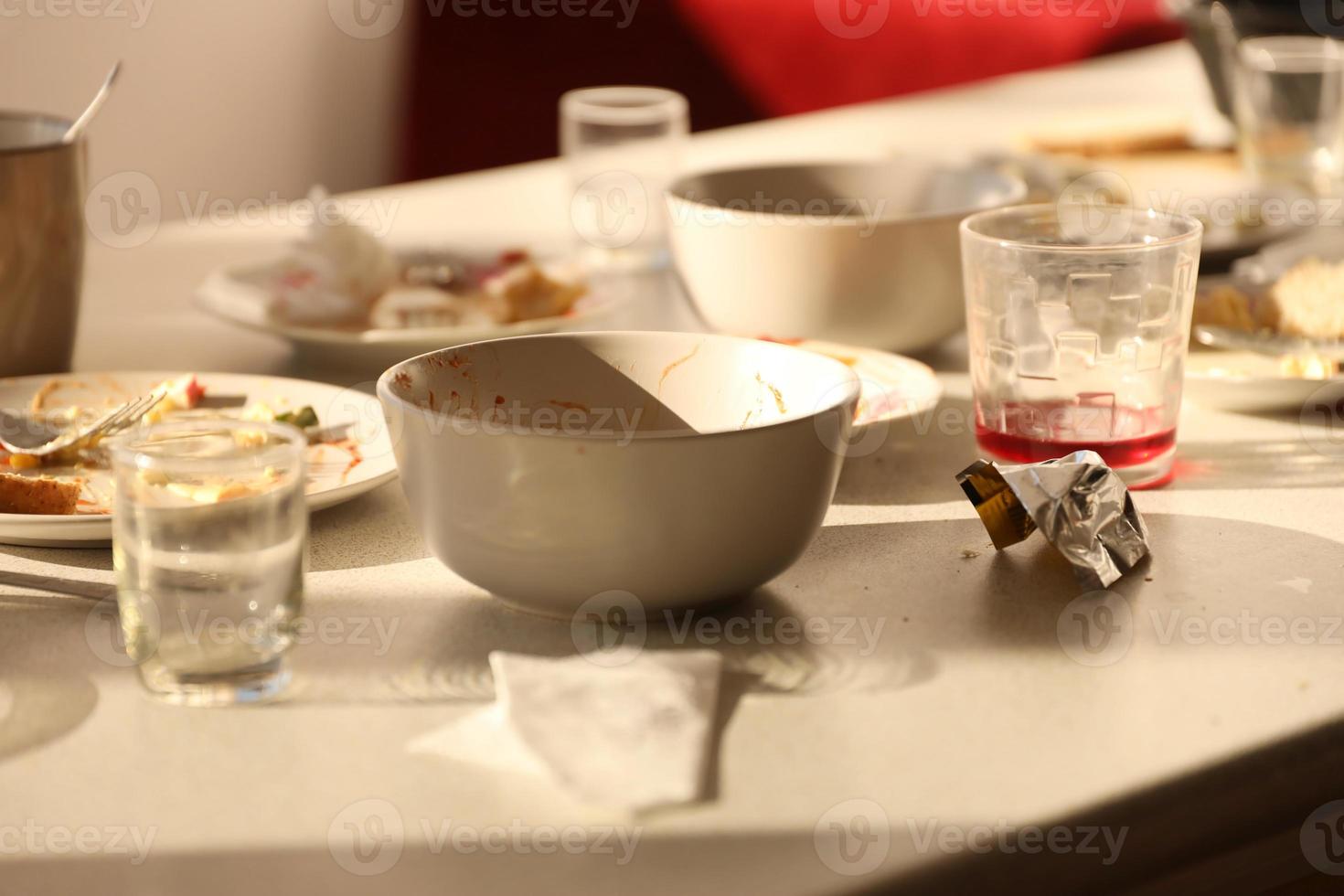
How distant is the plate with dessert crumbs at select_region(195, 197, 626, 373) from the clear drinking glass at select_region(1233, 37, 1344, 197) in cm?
76

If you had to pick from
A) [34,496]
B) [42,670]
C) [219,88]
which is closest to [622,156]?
[34,496]

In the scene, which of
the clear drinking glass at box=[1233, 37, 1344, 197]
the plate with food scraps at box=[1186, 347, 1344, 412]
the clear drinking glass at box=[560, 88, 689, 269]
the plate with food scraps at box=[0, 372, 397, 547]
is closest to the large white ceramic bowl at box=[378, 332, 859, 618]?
the plate with food scraps at box=[0, 372, 397, 547]

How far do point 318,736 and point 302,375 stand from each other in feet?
1.80

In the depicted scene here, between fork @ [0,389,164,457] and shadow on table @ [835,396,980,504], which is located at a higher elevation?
fork @ [0,389,164,457]

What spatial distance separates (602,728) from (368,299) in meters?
0.67

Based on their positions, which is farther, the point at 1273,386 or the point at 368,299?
the point at 368,299

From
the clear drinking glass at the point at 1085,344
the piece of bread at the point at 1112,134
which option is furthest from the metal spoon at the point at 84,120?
the piece of bread at the point at 1112,134

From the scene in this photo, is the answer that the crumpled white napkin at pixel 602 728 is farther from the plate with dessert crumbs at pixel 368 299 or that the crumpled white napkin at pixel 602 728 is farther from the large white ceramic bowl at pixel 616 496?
the plate with dessert crumbs at pixel 368 299

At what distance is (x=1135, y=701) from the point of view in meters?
0.61

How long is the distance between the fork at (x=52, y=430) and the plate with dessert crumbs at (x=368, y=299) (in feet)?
0.66

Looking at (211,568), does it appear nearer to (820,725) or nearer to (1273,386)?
(820,725)

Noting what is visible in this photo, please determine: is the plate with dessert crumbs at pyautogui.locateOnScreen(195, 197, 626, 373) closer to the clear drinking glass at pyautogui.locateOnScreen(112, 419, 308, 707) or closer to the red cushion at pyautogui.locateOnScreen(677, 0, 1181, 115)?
the clear drinking glass at pyautogui.locateOnScreen(112, 419, 308, 707)

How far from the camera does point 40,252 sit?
3.23 feet

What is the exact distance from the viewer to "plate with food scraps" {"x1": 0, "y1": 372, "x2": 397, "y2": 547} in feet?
2.45
